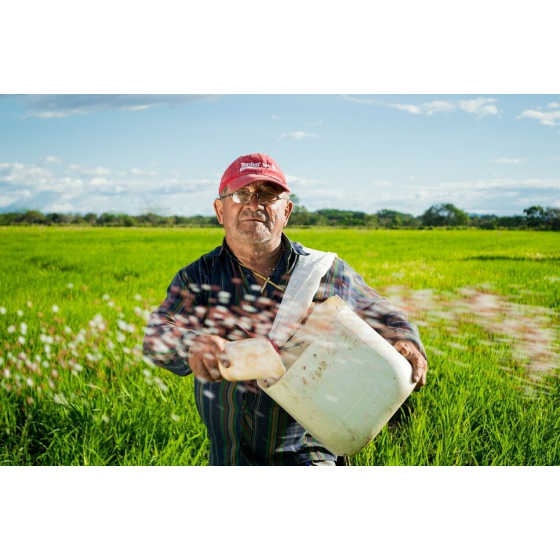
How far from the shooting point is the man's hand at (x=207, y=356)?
1.25 m

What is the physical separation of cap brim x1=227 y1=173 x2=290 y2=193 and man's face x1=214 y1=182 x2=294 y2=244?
0.8 inches

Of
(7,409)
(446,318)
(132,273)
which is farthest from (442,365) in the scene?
(132,273)

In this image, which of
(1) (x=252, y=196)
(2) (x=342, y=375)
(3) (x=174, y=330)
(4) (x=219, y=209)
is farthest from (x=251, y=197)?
(2) (x=342, y=375)

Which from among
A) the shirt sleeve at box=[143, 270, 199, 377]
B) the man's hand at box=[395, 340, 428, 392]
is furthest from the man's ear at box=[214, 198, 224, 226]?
the man's hand at box=[395, 340, 428, 392]

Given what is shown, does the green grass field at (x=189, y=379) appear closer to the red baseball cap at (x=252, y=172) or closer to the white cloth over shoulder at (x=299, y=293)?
the white cloth over shoulder at (x=299, y=293)

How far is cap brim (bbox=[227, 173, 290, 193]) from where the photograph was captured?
4.82 ft

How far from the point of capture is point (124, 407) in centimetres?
208

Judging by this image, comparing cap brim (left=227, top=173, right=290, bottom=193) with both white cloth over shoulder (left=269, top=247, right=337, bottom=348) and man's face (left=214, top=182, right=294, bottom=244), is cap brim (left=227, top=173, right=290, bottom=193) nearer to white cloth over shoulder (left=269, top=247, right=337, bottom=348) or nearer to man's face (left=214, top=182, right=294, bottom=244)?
man's face (left=214, top=182, right=294, bottom=244)

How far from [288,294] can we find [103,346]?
1.61 metres

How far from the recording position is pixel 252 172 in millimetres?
1486

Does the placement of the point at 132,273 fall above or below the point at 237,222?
below

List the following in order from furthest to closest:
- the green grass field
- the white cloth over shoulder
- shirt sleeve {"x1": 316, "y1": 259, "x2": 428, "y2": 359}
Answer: the green grass field
shirt sleeve {"x1": 316, "y1": 259, "x2": 428, "y2": 359}
the white cloth over shoulder

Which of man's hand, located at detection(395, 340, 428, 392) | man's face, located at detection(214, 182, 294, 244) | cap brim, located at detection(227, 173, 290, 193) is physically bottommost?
man's hand, located at detection(395, 340, 428, 392)
